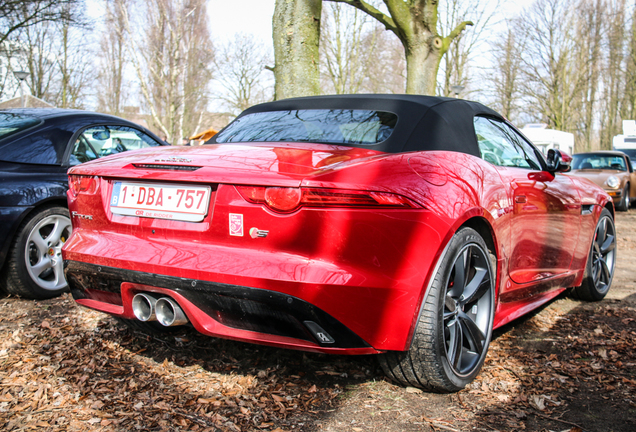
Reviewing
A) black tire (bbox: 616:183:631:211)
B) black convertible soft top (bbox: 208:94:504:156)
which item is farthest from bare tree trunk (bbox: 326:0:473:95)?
black convertible soft top (bbox: 208:94:504:156)

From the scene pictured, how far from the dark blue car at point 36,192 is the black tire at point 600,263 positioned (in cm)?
410

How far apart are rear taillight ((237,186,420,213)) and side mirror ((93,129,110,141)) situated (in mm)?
3227

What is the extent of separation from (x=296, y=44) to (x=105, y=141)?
2.99 metres

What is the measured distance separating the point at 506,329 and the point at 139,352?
2.34 meters

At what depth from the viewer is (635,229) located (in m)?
9.95

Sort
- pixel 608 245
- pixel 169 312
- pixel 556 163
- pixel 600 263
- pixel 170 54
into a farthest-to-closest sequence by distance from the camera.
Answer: pixel 170 54
pixel 608 245
pixel 600 263
pixel 556 163
pixel 169 312

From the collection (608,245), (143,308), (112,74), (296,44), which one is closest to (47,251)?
(143,308)

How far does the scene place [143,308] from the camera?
2391 millimetres

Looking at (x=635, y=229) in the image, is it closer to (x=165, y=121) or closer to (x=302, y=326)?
(x=302, y=326)

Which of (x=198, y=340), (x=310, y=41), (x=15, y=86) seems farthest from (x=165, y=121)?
(x=198, y=340)

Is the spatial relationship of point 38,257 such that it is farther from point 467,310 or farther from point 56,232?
point 467,310

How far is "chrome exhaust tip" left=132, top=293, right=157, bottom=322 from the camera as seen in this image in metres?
2.35

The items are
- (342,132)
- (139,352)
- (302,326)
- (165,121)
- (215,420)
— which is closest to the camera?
(302,326)

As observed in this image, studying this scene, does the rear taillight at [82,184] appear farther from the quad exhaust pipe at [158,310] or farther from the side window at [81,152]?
the side window at [81,152]
